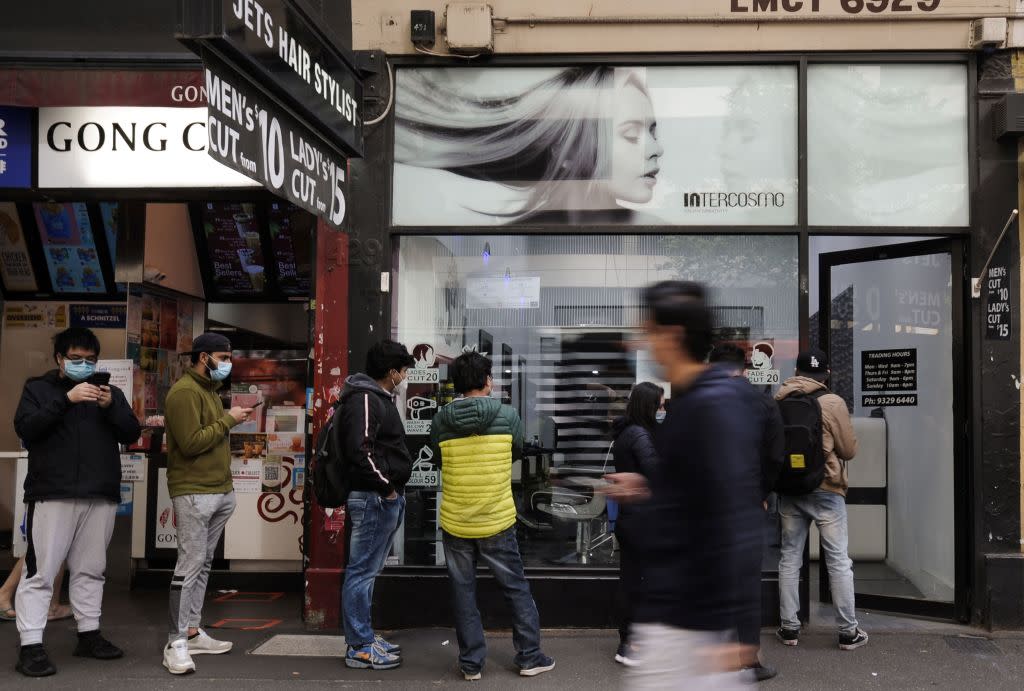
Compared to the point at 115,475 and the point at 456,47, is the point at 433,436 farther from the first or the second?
the point at 456,47

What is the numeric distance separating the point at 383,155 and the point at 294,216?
6.28ft

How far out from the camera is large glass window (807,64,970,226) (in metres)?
6.83

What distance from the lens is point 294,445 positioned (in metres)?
7.97

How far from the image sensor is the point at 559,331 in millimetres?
7062

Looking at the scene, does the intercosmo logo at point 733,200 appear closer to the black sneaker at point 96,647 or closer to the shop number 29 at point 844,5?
the shop number 29 at point 844,5

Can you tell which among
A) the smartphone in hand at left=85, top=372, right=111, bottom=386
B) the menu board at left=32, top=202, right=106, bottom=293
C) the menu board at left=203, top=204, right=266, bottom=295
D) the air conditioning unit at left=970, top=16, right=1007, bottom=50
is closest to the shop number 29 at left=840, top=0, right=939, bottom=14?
the air conditioning unit at left=970, top=16, right=1007, bottom=50

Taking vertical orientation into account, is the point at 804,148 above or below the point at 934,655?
above

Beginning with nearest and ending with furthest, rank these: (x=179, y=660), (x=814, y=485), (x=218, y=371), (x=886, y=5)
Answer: (x=179, y=660) → (x=218, y=371) → (x=814, y=485) → (x=886, y=5)

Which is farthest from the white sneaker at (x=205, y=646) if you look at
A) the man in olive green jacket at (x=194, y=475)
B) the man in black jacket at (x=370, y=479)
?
the man in black jacket at (x=370, y=479)

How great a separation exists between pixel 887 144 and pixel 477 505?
408 centimetres

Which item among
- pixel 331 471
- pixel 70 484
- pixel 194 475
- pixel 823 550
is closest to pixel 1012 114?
pixel 823 550

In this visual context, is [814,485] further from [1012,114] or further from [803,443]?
[1012,114]

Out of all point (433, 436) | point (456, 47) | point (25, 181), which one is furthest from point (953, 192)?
point (25, 181)

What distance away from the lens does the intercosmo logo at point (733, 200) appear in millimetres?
6902
